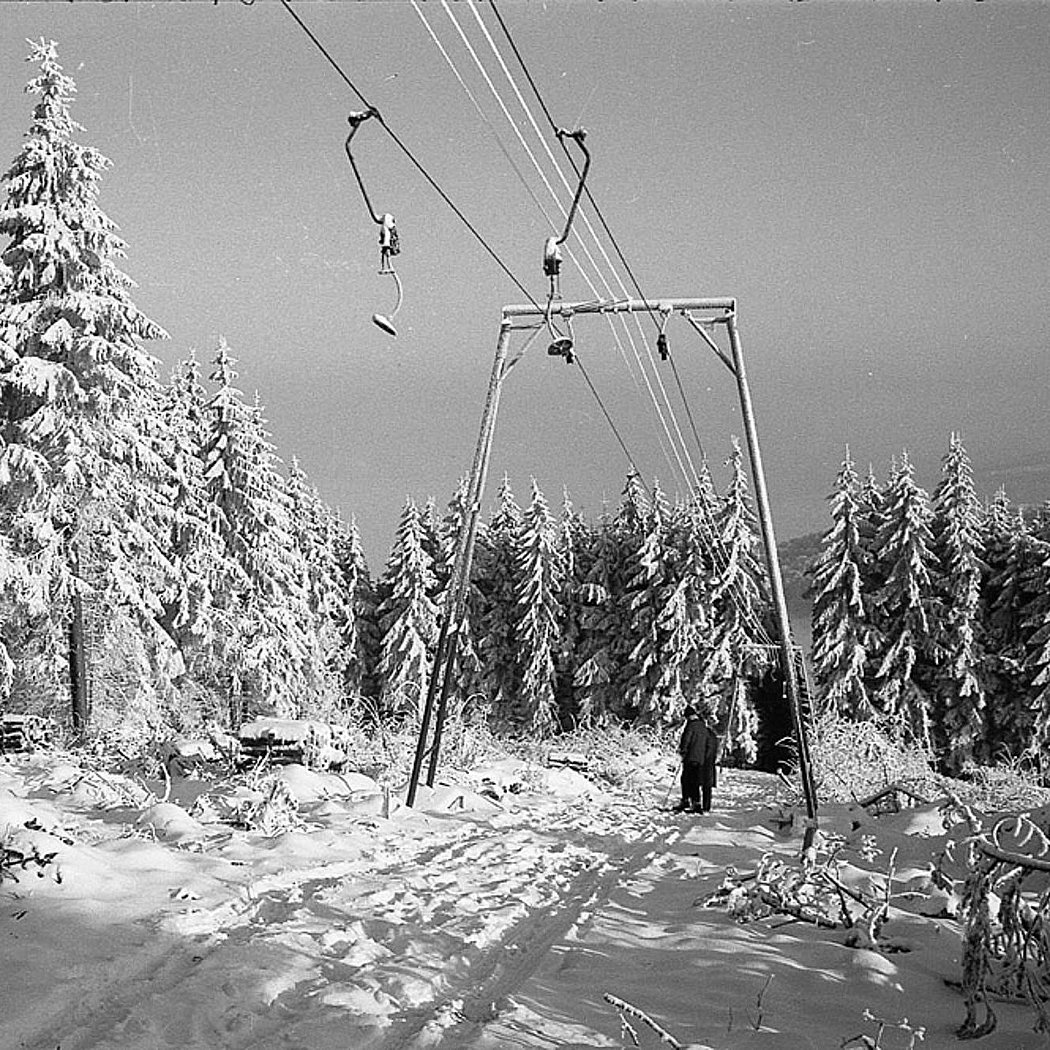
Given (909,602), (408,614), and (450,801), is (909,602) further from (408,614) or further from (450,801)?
(450,801)

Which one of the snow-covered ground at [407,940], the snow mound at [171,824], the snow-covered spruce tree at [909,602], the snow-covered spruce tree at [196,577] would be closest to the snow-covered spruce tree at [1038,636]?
the snow-covered spruce tree at [909,602]

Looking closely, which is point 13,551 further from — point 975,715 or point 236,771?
point 975,715

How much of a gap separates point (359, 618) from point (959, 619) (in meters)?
28.7

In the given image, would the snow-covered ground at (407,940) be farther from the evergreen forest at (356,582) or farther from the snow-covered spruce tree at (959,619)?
the snow-covered spruce tree at (959,619)

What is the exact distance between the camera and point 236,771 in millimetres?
12750

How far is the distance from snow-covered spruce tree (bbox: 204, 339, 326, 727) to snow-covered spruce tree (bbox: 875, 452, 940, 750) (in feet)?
73.5

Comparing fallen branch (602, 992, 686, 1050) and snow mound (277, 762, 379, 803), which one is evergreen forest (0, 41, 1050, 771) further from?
fallen branch (602, 992, 686, 1050)

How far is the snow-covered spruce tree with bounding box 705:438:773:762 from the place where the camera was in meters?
40.3

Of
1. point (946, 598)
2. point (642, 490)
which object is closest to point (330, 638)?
point (642, 490)

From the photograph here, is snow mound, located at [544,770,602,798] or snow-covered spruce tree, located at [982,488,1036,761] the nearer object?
snow mound, located at [544,770,602,798]

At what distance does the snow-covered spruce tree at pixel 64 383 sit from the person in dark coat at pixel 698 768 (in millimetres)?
13264

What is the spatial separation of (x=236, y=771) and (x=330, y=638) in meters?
28.3

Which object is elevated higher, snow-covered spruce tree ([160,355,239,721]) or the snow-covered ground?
snow-covered spruce tree ([160,355,239,721])

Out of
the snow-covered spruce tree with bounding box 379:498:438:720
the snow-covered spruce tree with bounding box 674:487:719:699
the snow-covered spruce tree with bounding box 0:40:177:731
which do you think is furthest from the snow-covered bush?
the snow-covered spruce tree with bounding box 379:498:438:720
